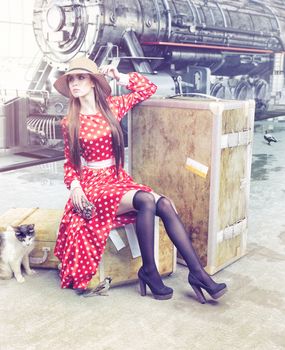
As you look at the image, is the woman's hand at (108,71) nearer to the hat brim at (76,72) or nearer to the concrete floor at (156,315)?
the hat brim at (76,72)

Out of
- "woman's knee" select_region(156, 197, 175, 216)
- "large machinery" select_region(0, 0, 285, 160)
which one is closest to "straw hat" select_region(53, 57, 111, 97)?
"woman's knee" select_region(156, 197, 175, 216)

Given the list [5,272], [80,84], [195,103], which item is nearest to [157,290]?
[5,272]

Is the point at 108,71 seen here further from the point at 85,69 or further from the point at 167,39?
the point at 167,39

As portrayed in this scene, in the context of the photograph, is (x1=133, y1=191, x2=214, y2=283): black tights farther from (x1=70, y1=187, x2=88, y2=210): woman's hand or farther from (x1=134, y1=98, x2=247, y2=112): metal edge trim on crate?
(x1=134, y1=98, x2=247, y2=112): metal edge trim on crate

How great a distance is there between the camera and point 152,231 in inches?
99.7

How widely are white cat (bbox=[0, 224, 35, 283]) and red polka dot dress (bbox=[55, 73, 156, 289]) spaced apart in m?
0.18

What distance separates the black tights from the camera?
2.52 metres

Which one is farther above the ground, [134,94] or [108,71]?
[108,71]

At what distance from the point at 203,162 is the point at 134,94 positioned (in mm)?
659

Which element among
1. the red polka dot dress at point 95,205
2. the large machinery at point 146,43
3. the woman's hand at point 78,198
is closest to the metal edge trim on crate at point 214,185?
the red polka dot dress at point 95,205

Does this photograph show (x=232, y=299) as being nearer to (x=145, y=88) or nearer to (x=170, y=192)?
(x=170, y=192)

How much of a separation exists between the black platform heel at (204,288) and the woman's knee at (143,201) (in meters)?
0.46

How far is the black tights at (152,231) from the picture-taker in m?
2.52

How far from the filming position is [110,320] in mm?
2326
